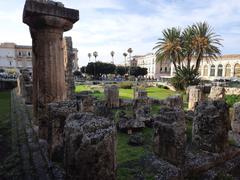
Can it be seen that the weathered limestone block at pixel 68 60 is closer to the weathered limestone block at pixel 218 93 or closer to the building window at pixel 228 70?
the weathered limestone block at pixel 218 93

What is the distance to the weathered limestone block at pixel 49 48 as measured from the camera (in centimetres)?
462

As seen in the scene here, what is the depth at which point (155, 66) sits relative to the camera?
71.2 metres

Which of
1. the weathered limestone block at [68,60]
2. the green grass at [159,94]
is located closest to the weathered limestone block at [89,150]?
the weathered limestone block at [68,60]

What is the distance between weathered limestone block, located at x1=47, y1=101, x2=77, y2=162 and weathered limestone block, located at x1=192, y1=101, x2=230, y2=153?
3224 mm

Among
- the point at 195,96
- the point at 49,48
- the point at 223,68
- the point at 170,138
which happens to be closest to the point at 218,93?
the point at 195,96

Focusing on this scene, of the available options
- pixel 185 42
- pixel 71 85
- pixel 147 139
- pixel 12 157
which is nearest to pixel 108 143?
pixel 12 157

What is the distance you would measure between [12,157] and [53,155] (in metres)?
1.52

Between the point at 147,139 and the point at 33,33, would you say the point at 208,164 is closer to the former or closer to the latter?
the point at 147,139

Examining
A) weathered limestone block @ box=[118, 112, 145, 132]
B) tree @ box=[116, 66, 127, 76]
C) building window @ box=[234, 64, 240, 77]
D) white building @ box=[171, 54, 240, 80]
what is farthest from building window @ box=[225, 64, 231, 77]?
weathered limestone block @ box=[118, 112, 145, 132]

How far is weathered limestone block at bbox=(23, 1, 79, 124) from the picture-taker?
15.1 ft

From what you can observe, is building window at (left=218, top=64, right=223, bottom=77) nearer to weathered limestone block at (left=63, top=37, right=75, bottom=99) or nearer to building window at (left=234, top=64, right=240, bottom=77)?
building window at (left=234, top=64, right=240, bottom=77)

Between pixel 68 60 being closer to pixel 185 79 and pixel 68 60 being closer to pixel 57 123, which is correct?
pixel 57 123

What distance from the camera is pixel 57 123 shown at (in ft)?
12.7

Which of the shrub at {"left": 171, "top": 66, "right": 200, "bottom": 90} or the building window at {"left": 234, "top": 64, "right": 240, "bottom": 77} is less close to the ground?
the building window at {"left": 234, "top": 64, "right": 240, "bottom": 77}
